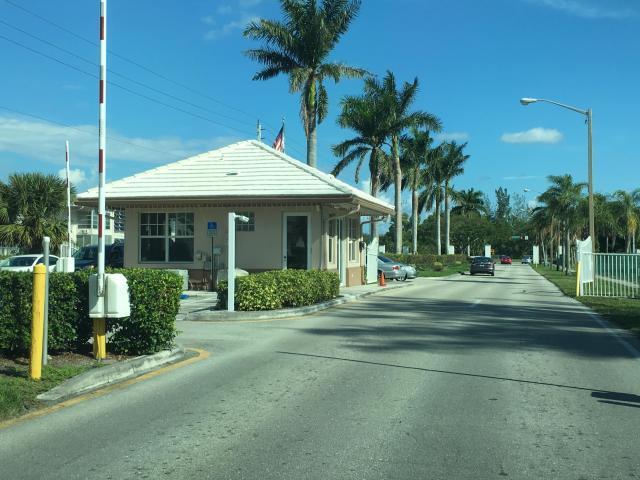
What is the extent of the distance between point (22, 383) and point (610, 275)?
2279 centimetres

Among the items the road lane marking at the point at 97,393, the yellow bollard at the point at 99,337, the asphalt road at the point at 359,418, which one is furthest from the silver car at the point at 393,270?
the yellow bollard at the point at 99,337

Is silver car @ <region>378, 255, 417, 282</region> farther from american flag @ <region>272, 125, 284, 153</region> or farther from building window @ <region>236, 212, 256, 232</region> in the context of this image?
building window @ <region>236, 212, 256, 232</region>

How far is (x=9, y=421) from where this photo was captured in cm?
613

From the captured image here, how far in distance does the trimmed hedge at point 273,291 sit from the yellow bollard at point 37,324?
7.81 metres

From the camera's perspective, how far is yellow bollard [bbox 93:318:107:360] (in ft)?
28.1

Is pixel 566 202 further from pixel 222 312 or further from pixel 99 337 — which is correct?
pixel 99 337

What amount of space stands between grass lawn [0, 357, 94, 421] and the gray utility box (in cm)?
69

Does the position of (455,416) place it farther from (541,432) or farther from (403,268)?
(403,268)

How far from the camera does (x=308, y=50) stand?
105 feet

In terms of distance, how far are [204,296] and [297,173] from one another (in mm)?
5511

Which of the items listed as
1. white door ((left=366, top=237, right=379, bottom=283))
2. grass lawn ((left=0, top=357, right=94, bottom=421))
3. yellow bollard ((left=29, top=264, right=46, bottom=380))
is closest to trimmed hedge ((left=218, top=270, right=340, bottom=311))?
grass lawn ((left=0, top=357, right=94, bottom=421))

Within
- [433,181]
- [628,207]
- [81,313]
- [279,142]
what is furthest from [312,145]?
[628,207]

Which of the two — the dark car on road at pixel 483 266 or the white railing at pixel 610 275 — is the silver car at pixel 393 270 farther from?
the dark car on road at pixel 483 266

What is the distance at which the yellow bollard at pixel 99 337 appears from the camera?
857 centimetres
